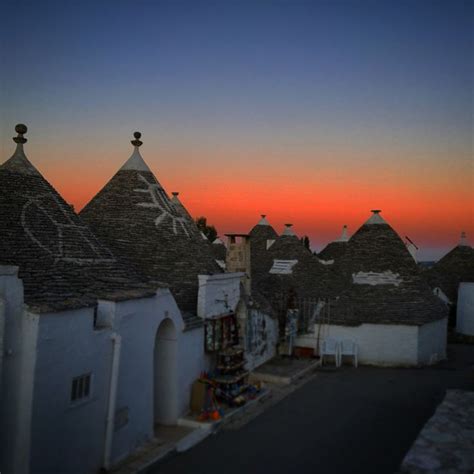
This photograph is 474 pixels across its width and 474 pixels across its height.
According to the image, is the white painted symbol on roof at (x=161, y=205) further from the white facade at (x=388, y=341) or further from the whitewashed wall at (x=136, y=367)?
the white facade at (x=388, y=341)

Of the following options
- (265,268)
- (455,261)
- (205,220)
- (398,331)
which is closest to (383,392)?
(398,331)

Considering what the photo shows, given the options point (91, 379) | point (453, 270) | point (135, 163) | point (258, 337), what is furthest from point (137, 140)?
point (453, 270)

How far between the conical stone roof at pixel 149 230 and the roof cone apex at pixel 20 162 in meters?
2.75

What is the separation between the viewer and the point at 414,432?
10.5 m

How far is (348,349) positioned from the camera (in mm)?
17391

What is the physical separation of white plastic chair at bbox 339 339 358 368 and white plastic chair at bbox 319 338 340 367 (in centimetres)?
14

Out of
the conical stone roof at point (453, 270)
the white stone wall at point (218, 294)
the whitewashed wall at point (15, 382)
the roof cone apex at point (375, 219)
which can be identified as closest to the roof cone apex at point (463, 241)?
the conical stone roof at point (453, 270)

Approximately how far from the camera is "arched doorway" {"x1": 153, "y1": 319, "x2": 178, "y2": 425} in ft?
35.0

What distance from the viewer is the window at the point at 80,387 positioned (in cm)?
761

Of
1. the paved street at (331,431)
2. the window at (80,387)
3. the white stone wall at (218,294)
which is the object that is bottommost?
the paved street at (331,431)

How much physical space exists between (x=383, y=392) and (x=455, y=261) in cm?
1663

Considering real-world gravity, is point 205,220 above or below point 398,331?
above

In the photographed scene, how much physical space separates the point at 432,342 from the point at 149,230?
1127 centimetres

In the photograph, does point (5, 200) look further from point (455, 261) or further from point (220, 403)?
point (455, 261)
